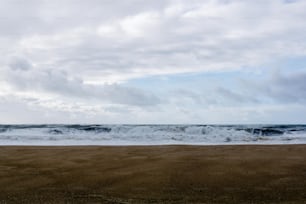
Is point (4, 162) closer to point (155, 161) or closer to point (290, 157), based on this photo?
point (155, 161)

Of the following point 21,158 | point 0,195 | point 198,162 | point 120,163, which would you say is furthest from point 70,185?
point 21,158

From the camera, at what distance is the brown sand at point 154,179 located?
6328 mm

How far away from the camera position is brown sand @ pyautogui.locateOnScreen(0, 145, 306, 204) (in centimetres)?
633

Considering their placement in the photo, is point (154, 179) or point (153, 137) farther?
point (153, 137)

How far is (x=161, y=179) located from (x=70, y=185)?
167cm

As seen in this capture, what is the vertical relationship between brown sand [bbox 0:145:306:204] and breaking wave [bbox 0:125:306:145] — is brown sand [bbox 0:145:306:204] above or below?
below

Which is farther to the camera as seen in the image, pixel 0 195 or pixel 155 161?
pixel 155 161

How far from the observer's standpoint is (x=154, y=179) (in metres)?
7.77

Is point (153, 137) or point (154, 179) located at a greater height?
point (153, 137)

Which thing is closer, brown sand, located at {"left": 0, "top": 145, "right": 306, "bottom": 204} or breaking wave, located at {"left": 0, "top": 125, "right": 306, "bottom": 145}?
brown sand, located at {"left": 0, "top": 145, "right": 306, "bottom": 204}

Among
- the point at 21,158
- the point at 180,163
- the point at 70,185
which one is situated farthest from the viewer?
the point at 21,158

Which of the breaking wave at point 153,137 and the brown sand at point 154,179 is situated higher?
the breaking wave at point 153,137

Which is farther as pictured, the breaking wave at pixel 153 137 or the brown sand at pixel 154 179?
the breaking wave at pixel 153 137

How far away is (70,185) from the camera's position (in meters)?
7.28
